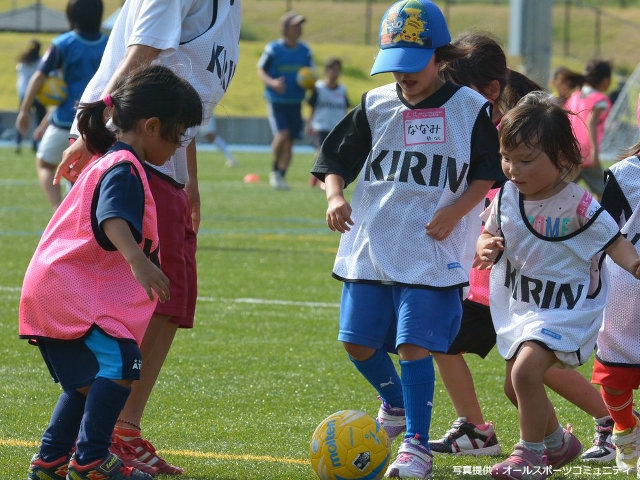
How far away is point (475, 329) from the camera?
16.6 ft

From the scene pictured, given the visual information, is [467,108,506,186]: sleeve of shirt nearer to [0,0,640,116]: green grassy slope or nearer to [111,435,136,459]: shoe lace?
[111,435,136,459]: shoe lace

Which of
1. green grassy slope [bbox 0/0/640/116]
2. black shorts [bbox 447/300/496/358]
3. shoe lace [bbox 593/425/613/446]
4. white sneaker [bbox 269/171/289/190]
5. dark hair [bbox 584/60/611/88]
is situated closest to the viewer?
shoe lace [bbox 593/425/613/446]

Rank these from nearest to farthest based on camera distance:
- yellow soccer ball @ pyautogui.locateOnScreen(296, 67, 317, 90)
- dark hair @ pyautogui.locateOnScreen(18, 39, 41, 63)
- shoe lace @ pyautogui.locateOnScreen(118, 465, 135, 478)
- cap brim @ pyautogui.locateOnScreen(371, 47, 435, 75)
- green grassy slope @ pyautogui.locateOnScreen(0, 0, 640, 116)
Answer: shoe lace @ pyautogui.locateOnScreen(118, 465, 135, 478) → cap brim @ pyautogui.locateOnScreen(371, 47, 435, 75) → yellow soccer ball @ pyautogui.locateOnScreen(296, 67, 317, 90) → dark hair @ pyautogui.locateOnScreen(18, 39, 41, 63) → green grassy slope @ pyautogui.locateOnScreen(0, 0, 640, 116)

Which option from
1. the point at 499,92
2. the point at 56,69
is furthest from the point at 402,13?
the point at 56,69

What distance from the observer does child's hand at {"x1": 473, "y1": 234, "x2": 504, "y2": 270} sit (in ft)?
14.0

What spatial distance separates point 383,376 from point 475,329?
51 centimetres

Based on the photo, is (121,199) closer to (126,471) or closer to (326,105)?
(126,471)

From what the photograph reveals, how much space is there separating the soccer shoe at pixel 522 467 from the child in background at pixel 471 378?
0.29 m

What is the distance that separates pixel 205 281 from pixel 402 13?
15.8 ft

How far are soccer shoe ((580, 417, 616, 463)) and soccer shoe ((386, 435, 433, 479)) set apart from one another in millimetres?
746

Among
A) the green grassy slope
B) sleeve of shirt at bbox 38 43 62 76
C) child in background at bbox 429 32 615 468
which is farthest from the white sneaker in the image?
the green grassy slope

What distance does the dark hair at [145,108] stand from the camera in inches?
159

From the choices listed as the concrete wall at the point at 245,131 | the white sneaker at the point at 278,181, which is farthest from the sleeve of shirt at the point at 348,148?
the concrete wall at the point at 245,131

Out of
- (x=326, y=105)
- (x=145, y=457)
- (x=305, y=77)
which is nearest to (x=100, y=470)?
(x=145, y=457)
